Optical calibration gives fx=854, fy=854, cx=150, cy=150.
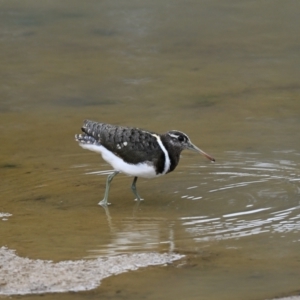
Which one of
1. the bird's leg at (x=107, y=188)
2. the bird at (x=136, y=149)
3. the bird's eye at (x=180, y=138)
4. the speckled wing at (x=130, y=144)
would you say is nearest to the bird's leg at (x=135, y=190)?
the bird at (x=136, y=149)

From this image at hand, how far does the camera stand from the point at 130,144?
8.60m

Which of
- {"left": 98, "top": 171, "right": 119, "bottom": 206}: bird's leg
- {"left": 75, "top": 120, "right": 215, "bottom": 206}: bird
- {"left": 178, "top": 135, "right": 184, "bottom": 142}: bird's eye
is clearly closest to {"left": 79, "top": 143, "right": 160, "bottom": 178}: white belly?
{"left": 75, "top": 120, "right": 215, "bottom": 206}: bird

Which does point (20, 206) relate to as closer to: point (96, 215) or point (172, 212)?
point (96, 215)

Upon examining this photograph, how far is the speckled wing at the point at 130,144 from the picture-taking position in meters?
8.53

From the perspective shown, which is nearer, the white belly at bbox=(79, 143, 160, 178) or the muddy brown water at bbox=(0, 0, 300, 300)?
the muddy brown water at bbox=(0, 0, 300, 300)

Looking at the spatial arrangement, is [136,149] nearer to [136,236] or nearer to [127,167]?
[127,167]

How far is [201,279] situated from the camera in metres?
Result: 6.36

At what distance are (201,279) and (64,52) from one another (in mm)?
9059

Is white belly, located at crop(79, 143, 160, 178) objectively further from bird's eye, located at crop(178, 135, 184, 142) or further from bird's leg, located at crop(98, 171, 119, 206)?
bird's eye, located at crop(178, 135, 184, 142)

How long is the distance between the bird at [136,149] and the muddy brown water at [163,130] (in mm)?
340

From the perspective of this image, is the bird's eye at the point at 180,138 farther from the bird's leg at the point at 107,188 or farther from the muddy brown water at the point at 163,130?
the bird's leg at the point at 107,188

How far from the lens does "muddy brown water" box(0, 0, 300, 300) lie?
6.88 m

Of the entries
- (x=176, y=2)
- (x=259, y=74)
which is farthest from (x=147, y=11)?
(x=259, y=74)

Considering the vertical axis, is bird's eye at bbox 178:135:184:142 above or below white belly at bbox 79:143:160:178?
above
